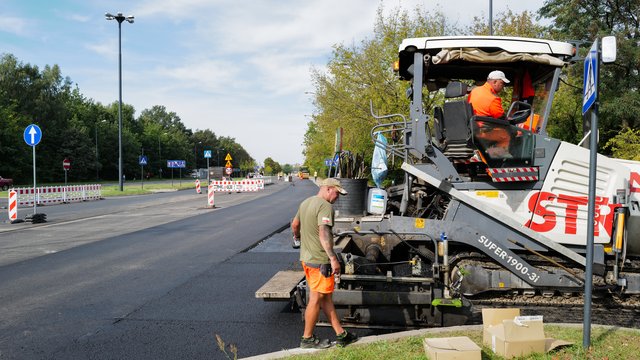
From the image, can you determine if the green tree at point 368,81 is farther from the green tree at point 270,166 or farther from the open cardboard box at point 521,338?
the green tree at point 270,166

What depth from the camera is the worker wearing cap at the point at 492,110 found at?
542 centimetres

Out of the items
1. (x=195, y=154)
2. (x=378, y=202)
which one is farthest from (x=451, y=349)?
(x=195, y=154)

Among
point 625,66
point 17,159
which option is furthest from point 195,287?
point 17,159

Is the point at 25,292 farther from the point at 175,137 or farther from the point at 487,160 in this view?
the point at 175,137

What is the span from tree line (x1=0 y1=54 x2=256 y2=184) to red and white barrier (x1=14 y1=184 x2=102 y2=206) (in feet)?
106

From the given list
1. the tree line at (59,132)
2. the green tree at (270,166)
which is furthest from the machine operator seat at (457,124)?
the green tree at (270,166)

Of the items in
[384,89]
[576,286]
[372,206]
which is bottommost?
[576,286]

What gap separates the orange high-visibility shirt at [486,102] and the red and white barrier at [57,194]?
22.8 metres

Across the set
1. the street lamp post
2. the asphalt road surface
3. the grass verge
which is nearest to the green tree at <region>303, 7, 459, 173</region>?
the asphalt road surface

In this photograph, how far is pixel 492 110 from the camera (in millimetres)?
5574

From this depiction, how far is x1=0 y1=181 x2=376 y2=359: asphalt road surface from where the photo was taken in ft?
16.7

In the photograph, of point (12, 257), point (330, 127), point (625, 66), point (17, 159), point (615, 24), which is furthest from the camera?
point (17, 159)

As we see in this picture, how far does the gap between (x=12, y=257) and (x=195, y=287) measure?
478cm

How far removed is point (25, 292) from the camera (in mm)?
7172
